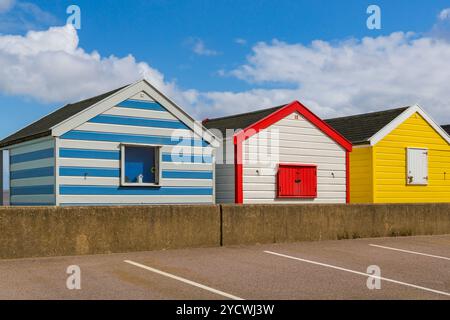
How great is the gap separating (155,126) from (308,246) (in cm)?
578

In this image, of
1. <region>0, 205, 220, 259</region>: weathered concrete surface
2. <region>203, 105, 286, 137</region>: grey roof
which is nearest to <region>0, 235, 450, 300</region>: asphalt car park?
<region>0, 205, 220, 259</region>: weathered concrete surface

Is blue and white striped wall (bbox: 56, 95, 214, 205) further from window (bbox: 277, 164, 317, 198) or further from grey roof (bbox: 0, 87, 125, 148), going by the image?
window (bbox: 277, 164, 317, 198)

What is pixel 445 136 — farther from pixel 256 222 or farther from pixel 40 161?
pixel 40 161

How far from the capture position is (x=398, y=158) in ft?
72.0

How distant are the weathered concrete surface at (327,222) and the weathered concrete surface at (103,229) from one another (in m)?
0.61

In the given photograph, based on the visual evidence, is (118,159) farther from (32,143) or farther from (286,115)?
(286,115)

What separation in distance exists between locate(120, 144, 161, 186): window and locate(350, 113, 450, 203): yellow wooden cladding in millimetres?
8591

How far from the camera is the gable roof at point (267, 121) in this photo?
722 inches

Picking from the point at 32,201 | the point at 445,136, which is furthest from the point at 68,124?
the point at 445,136

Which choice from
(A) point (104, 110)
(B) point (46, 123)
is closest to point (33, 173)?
(B) point (46, 123)

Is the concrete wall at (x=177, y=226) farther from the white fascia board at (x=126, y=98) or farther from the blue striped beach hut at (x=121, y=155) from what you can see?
the white fascia board at (x=126, y=98)

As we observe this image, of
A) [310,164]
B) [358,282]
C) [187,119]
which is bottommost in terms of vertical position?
[358,282]

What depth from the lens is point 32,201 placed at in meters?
16.8

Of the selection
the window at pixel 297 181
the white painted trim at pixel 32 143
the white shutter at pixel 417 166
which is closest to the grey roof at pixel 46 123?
the white painted trim at pixel 32 143
